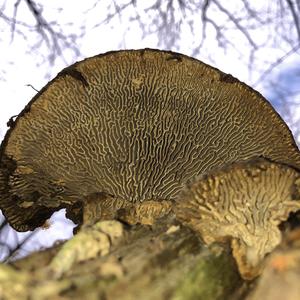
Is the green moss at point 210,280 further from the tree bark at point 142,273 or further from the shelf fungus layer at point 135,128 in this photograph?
the shelf fungus layer at point 135,128

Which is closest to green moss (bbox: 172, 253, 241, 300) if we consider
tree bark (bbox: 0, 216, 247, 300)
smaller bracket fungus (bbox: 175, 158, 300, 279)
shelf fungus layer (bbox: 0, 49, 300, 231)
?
tree bark (bbox: 0, 216, 247, 300)

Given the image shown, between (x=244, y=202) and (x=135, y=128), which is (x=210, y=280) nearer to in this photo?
(x=244, y=202)

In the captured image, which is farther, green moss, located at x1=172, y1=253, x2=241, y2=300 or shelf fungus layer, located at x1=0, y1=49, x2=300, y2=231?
shelf fungus layer, located at x1=0, y1=49, x2=300, y2=231

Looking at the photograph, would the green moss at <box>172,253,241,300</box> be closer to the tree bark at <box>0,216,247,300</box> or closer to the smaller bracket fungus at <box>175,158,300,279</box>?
the tree bark at <box>0,216,247,300</box>

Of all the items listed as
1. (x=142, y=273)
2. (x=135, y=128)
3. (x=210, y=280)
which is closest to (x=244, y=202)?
(x=210, y=280)

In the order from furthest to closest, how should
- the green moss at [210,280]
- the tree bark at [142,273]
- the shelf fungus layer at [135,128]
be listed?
the shelf fungus layer at [135,128] → the green moss at [210,280] → the tree bark at [142,273]

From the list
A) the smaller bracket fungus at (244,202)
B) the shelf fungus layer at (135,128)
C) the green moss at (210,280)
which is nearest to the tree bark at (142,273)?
the green moss at (210,280)
